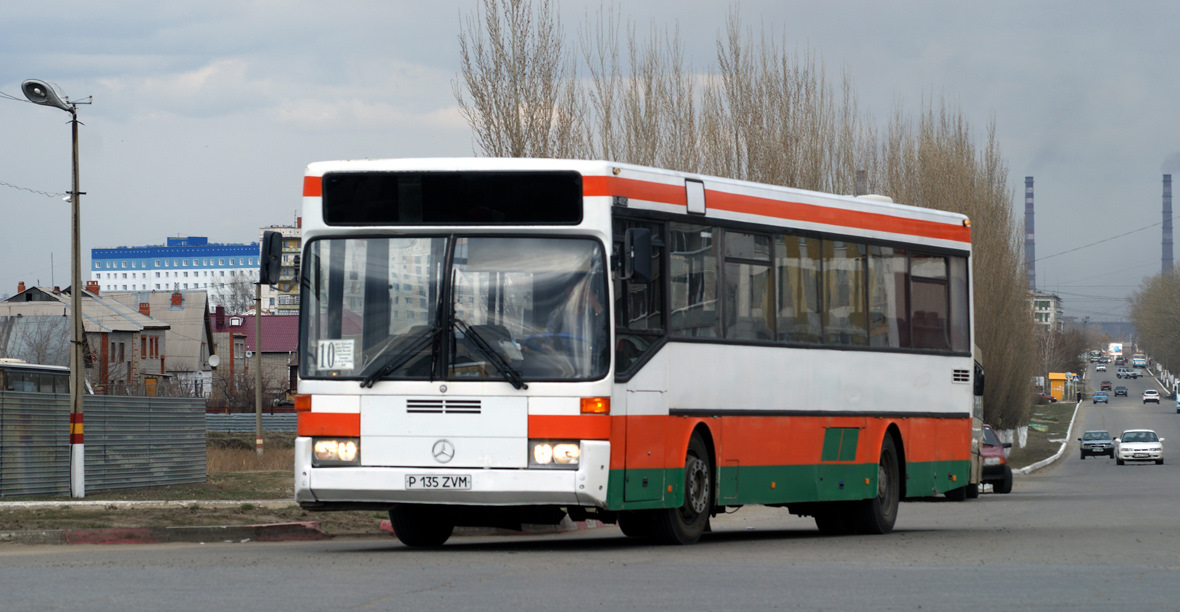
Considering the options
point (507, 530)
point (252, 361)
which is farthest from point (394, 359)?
point (252, 361)

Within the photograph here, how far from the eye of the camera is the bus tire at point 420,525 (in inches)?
558

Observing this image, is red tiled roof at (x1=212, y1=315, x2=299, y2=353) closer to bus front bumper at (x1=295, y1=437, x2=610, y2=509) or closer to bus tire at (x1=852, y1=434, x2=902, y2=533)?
bus tire at (x1=852, y1=434, x2=902, y2=533)

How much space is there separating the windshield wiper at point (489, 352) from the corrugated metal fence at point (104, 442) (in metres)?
13.6

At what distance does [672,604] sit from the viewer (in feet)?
29.8

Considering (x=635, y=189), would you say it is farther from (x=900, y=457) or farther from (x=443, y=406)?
(x=900, y=457)

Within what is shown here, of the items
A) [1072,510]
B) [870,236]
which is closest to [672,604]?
[870,236]

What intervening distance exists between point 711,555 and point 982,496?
21612 millimetres

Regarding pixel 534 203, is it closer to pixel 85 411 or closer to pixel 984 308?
pixel 85 411

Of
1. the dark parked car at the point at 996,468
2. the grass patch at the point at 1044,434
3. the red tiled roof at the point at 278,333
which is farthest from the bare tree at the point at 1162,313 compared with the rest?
the dark parked car at the point at 996,468

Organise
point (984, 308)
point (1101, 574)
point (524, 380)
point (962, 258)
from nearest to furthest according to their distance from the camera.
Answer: point (1101, 574) < point (524, 380) < point (962, 258) < point (984, 308)

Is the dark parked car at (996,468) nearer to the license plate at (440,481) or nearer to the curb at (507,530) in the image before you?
the curb at (507,530)

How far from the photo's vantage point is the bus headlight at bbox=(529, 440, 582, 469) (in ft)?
40.8

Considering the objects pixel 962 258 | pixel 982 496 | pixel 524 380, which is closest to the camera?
pixel 524 380

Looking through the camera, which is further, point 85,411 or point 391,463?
point 85,411
